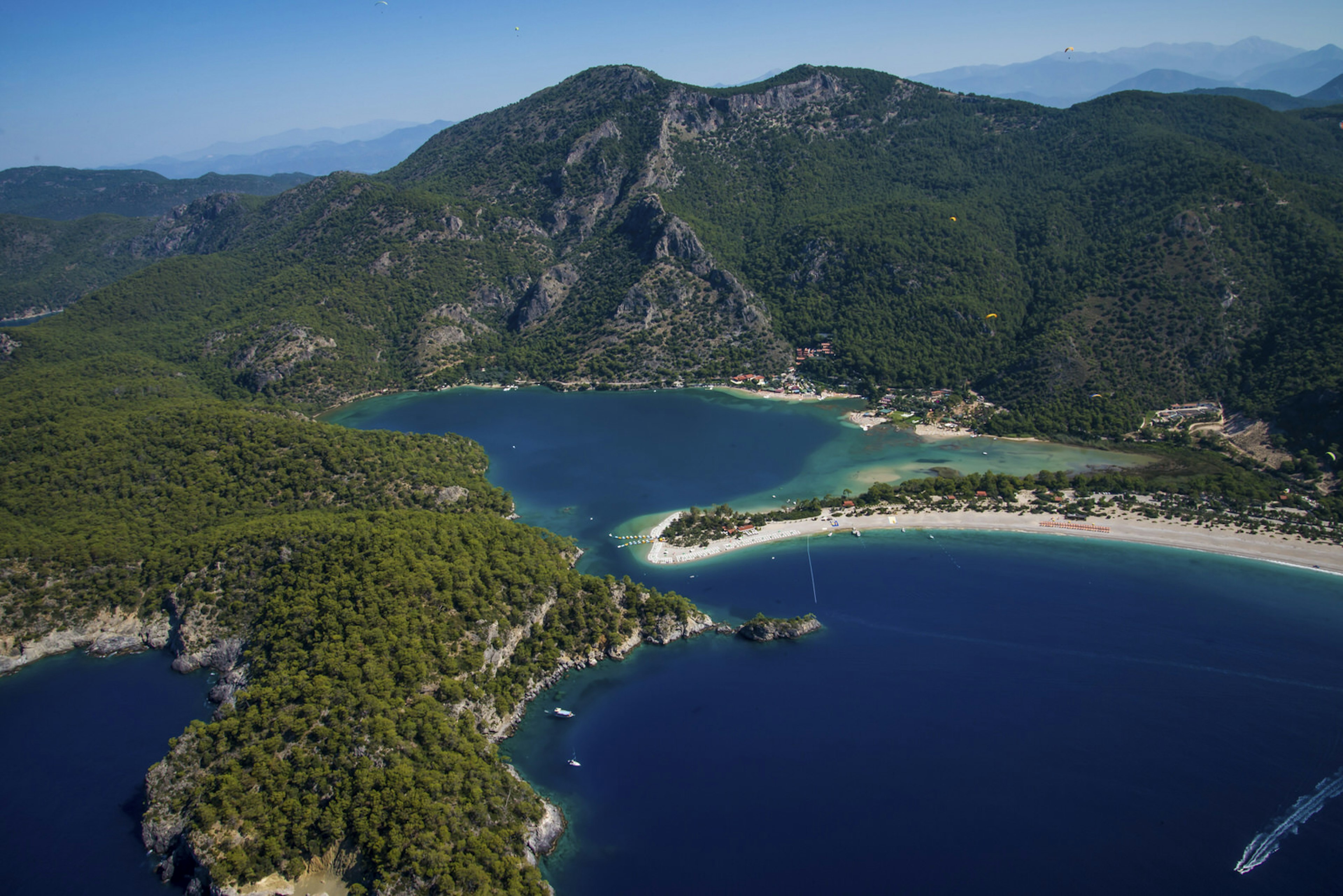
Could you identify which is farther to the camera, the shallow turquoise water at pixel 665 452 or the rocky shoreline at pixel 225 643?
the shallow turquoise water at pixel 665 452

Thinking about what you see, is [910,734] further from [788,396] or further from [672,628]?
[788,396]

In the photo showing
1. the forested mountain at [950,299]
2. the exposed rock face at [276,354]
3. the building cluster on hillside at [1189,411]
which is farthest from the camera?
the exposed rock face at [276,354]

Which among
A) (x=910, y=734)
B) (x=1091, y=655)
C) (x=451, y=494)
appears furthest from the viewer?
(x=451, y=494)

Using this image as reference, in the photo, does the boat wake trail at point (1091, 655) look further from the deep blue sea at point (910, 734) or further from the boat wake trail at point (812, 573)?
the boat wake trail at point (812, 573)

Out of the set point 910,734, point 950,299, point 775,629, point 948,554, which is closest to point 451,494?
point 775,629

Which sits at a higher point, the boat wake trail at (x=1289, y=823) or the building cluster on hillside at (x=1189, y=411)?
the building cluster on hillside at (x=1189, y=411)

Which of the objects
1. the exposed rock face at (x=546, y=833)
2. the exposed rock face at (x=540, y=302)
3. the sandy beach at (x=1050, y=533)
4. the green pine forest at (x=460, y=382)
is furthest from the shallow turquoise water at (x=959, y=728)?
the exposed rock face at (x=540, y=302)

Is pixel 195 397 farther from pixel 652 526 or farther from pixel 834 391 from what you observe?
pixel 834 391

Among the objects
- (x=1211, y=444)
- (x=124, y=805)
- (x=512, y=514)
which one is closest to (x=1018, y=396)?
(x=1211, y=444)
